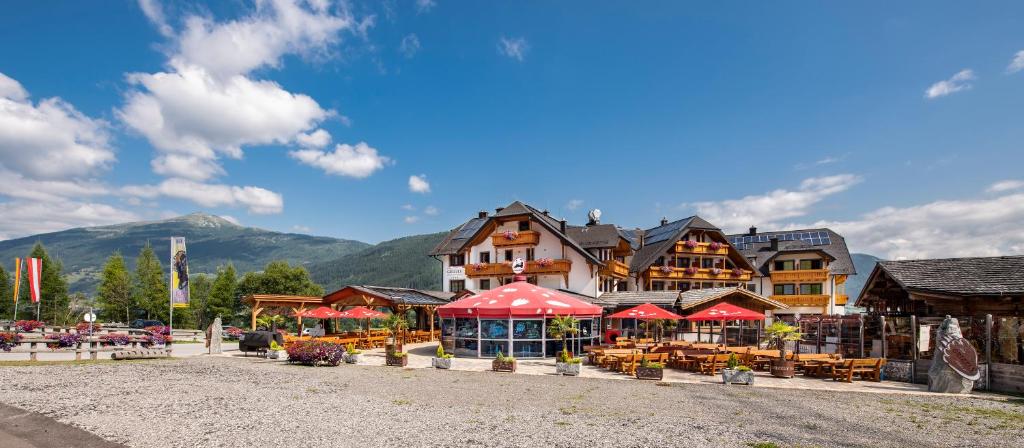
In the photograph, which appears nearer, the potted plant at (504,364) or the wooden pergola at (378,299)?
the potted plant at (504,364)

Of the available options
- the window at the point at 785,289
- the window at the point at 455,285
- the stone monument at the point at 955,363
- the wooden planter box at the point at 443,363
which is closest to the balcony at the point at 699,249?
the window at the point at 785,289

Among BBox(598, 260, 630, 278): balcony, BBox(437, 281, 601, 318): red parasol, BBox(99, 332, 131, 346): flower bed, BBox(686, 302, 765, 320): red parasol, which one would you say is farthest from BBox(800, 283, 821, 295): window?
BBox(99, 332, 131, 346): flower bed

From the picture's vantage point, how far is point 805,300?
4750cm

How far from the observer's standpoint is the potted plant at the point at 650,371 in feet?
62.6

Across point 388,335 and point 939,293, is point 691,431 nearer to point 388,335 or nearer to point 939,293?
point 939,293

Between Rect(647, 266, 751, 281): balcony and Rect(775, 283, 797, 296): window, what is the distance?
15.3 feet

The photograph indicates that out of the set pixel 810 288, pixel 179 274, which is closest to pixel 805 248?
pixel 810 288

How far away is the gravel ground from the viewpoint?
401 inches

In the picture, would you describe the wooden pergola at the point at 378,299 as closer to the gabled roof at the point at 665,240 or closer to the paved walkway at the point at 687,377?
the paved walkway at the point at 687,377

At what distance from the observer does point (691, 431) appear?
1082 cm

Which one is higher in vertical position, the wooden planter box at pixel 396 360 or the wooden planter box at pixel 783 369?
the wooden planter box at pixel 783 369

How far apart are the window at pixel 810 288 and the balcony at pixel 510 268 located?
75.7ft

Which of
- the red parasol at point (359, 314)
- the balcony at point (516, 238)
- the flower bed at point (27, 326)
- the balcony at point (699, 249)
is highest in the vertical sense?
the balcony at point (516, 238)

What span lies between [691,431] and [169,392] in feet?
41.5
